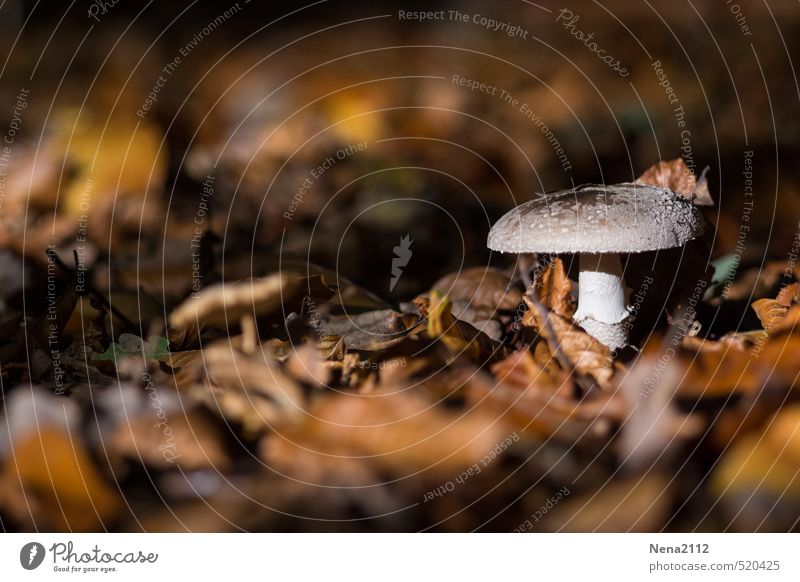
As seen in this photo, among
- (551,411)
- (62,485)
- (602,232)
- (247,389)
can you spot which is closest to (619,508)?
(551,411)

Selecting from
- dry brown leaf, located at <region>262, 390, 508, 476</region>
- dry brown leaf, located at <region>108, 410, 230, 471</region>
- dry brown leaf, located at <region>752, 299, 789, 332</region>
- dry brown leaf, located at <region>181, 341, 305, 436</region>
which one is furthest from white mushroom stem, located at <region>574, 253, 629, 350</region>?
dry brown leaf, located at <region>108, 410, 230, 471</region>

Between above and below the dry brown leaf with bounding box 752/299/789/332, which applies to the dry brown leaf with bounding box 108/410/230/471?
below

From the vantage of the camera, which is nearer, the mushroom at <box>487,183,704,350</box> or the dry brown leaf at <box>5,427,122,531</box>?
the dry brown leaf at <box>5,427,122,531</box>

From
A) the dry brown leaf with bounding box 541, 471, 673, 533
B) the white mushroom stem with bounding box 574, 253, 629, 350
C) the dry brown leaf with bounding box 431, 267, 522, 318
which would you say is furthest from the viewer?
the dry brown leaf with bounding box 431, 267, 522, 318

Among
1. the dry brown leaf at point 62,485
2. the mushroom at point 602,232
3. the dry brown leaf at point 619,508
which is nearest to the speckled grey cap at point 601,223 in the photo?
the mushroom at point 602,232

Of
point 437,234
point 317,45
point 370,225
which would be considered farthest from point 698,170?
point 317,45

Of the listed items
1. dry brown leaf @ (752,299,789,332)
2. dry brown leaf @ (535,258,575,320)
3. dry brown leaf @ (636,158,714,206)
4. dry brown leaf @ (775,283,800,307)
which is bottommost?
dry brown leaf @ (752,299,789,332)

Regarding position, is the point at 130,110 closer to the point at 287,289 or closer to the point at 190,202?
the point at 190,202

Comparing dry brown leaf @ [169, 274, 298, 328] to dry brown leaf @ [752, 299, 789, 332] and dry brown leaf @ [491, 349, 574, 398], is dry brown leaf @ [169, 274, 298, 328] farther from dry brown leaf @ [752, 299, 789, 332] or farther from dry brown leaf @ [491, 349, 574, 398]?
dry brown leaf @ [752, 299, 789, 332]
